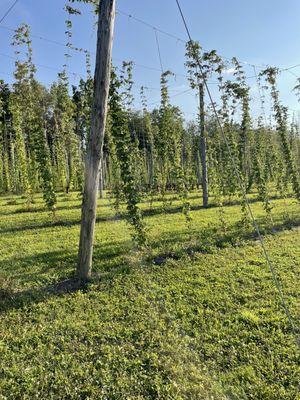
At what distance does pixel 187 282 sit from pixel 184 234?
11.1 feet

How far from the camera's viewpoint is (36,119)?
1119 centimetres

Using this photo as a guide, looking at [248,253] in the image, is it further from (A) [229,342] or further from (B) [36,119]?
(B) [36,119]

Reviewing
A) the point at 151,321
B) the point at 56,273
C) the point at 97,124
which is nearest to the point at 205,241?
the point at 56,273

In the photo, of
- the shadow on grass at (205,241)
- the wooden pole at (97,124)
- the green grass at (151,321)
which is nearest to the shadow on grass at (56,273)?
the green grass at (151,321)

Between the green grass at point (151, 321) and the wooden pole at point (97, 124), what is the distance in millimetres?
712

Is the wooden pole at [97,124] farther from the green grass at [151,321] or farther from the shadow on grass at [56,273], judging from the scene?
the green grass at [151,321]

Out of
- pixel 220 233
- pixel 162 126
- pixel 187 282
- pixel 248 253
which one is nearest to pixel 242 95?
pixel 162 126

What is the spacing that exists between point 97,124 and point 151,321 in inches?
133

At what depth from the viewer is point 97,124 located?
575 centimetres

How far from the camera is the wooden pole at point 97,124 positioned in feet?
18.1

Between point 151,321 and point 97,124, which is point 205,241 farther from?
point 97,124

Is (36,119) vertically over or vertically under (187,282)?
over

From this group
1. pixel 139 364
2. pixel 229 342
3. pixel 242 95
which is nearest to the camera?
pixel 139 364

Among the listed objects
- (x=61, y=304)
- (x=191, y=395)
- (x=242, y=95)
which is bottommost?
(x=191, y=395)
